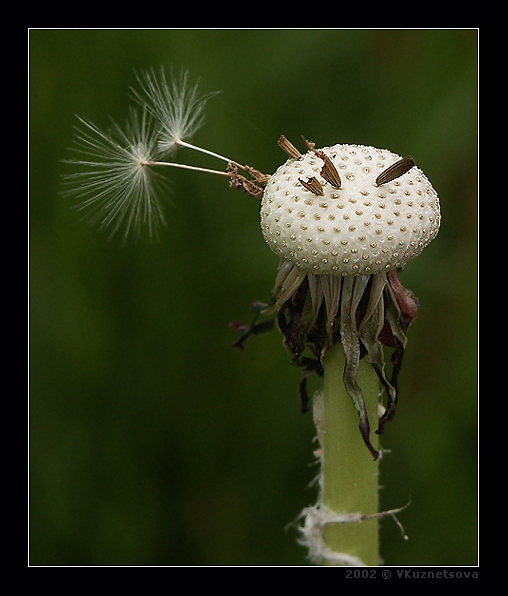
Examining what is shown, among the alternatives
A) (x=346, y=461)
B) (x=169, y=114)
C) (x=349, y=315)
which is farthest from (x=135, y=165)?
(x=346, y=461)

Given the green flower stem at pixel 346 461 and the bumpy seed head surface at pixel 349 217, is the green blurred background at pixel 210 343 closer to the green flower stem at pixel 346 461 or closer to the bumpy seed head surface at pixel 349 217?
the green flower stem at pixel 346 461

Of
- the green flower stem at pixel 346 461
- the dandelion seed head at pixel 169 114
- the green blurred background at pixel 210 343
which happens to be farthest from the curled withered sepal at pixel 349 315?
the green blurred background at pixel 210 343

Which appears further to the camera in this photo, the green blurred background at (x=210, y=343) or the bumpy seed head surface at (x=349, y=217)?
the green blurred background at (x=210, y=343)

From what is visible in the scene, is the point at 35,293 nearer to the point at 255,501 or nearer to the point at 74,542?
the point at 74,542

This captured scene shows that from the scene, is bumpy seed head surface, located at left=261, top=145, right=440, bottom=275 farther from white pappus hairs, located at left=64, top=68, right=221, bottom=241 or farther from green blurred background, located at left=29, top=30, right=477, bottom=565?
green blurred background, located at left=29, top=30, right=477, bottom=565

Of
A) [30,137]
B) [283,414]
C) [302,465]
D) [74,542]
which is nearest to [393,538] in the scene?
[302,465]

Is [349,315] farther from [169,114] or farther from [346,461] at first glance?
[169,114]
